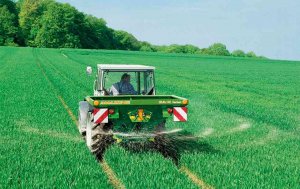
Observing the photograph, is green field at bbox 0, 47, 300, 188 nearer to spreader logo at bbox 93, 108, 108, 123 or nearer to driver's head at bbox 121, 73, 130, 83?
spreader logo at bbox 93, 108, 108, 123

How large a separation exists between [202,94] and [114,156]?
1327 centimetres

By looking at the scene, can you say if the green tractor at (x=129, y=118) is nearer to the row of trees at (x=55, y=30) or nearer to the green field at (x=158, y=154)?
the green field at (x=158, y=154)

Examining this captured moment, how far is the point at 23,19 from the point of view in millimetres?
126375

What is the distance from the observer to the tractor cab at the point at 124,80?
30.6 feet

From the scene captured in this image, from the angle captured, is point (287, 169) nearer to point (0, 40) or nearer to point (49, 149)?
point (49, 149)

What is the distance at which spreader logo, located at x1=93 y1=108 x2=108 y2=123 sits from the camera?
7.75m

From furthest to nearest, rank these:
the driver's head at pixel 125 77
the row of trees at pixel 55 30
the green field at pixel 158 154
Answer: the row of trees at pixel 55 30 → the driver's head at pixel 125 77 → the green field at pixel 158 154

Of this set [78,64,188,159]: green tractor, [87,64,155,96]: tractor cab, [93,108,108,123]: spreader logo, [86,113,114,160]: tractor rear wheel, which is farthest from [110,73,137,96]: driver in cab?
[93,108,108,123]: spreader logo

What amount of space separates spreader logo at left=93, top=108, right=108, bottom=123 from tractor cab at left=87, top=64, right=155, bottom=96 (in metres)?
1.71

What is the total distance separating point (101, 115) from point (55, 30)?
109 m

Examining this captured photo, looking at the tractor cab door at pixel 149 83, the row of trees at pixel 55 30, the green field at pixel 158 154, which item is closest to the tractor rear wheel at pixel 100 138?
the green field at pixel 158 154

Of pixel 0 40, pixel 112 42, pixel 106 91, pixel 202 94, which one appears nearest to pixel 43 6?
pixel 112 42

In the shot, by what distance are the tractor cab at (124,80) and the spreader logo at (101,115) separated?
171 centimetres

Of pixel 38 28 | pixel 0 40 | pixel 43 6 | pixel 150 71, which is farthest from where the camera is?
pixel 43 6
